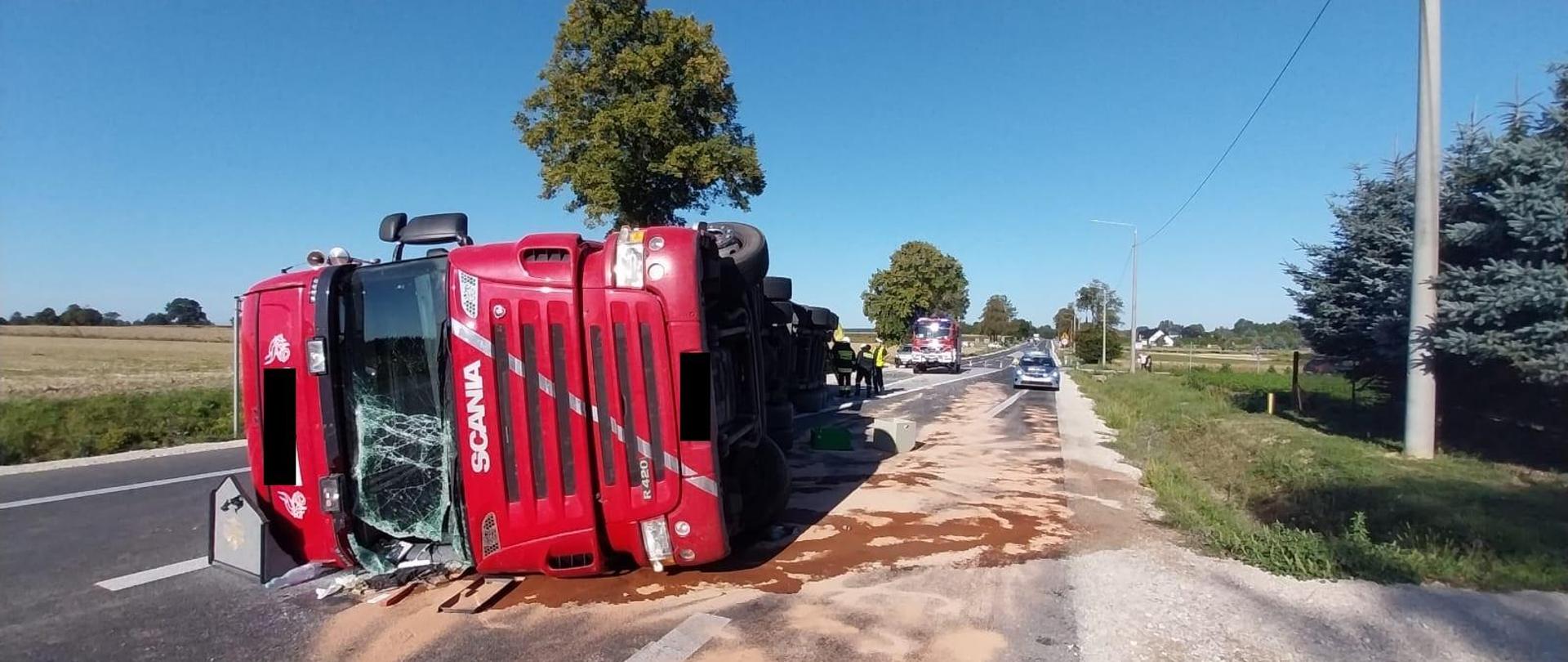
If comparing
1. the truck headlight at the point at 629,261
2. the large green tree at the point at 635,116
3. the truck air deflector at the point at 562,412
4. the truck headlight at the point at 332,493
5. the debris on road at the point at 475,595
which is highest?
the large green tree at the point at 635,116

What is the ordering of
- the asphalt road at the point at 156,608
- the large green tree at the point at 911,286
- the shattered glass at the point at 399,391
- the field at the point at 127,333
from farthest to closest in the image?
the large green tree at the point at 911,286, the field at the point at 127,333, the shattered glass at the point at 399,391, the asphalt road at the point at 156,608

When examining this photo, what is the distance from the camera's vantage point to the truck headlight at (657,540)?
5160 millimetres

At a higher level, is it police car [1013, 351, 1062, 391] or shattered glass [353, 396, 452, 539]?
shattered glass [353, 396, 452, 539]

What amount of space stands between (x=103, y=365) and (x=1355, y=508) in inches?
1474

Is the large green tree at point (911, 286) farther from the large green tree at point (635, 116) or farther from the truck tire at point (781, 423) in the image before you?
the truck tire at point (781, 423)

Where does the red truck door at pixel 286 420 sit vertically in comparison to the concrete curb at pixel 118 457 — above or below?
above

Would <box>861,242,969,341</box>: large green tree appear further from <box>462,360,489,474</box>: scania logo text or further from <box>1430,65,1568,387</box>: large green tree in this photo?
<box>462,360,489,474</box>: scania logo text

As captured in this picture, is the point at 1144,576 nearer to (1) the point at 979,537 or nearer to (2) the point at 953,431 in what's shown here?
(1) the point at 979,537

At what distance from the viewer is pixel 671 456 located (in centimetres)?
510

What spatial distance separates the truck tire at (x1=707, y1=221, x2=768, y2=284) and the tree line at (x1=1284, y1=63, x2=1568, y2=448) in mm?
9293

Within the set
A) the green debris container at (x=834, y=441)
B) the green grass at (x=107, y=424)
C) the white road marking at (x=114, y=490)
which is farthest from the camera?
the green debris container at (x=834, y=441)

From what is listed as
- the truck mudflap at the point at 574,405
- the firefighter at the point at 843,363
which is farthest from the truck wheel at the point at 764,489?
the firefighter at the point at 843,363

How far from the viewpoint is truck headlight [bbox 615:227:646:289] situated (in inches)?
201

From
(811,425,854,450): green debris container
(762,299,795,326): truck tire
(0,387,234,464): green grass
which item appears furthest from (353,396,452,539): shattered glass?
(0,387,234,464): green grass
